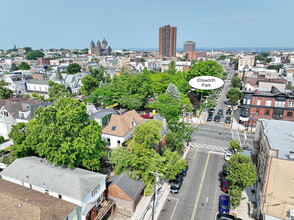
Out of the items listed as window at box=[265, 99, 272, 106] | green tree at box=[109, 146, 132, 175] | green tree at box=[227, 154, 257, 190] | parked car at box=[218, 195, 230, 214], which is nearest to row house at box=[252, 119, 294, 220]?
green tree at box=[227, 154, 257, 190]

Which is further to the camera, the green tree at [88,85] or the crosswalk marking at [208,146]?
the green tree at [88,85]

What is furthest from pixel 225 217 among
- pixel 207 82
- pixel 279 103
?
pixel 279 103

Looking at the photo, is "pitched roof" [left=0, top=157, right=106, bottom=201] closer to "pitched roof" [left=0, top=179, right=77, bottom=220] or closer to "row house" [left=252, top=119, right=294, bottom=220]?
"pitched roof" [left=0, top=179, right=77, bottom=220]

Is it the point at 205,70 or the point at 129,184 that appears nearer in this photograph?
the point at 129,184

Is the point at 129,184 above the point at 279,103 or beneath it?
beneath

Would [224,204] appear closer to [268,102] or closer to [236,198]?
[236,198]

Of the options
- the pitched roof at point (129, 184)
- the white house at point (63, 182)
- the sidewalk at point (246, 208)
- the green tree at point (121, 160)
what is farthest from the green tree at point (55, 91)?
the sidewalk at point (246, 208)

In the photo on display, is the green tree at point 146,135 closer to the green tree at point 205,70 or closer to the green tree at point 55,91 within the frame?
the green tree at point 55,91
